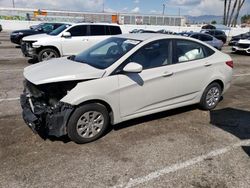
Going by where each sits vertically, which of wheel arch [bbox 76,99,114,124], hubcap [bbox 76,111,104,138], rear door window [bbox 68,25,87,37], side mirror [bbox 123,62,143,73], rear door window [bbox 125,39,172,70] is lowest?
hubcap [bbox 76,111,104,138]

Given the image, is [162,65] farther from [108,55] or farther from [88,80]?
[88,80]

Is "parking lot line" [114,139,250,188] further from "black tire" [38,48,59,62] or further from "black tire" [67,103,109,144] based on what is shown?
"black tire" [38,48,59,62]

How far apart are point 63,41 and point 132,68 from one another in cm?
742

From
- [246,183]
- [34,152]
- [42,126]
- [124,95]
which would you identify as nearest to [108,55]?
[124,95]

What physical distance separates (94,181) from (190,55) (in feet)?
10.6

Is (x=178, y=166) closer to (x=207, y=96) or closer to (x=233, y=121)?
(x=233, y=121)

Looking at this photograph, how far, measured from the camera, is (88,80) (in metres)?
4.02

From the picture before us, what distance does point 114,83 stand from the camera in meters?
4.17

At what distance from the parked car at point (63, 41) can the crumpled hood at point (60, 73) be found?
6303 mm

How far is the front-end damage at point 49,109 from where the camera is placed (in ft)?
12.6

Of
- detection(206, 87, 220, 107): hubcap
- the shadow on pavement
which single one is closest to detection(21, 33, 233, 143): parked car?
detection(206, 87, 220, 107): hubcap

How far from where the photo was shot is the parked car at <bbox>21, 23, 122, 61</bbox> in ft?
34.6

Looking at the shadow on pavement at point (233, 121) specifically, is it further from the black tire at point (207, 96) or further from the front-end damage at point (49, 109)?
the front-end damage at point (49, 109)

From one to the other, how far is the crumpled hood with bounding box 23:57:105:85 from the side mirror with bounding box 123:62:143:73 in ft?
1.22
